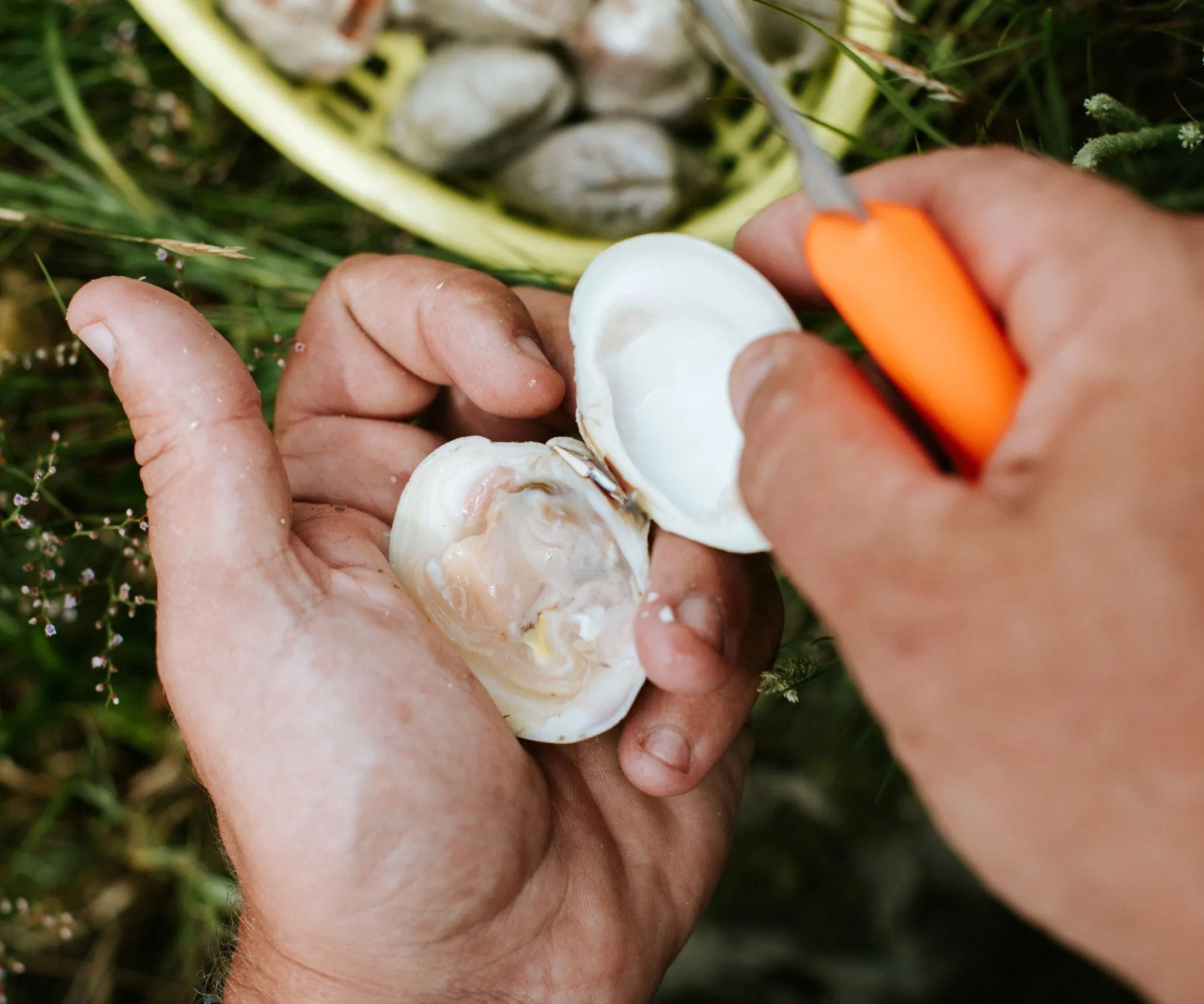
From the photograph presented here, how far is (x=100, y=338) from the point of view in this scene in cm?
93

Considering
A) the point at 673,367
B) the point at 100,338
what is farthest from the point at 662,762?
the point at 100,338

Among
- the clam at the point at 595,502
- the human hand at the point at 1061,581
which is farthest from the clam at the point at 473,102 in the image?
the human hand at the point at 1061,581

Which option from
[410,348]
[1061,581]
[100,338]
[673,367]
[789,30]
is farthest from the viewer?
[789,30]

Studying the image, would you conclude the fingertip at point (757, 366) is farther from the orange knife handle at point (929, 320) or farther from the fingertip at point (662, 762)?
the fingertip at point (662, 762)

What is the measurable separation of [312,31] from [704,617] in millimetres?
1359

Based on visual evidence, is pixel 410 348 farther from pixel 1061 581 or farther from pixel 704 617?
pixel 1061 581

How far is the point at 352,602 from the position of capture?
1.00 m

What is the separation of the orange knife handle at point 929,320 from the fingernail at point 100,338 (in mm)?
666

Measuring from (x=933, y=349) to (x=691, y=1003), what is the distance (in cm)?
147

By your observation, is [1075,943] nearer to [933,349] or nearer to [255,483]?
[933,349]

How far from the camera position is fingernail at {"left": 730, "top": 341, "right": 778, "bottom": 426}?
78 centimetres

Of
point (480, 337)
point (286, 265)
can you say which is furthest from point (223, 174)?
point (480, 337)

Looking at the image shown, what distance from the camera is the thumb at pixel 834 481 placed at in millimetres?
634

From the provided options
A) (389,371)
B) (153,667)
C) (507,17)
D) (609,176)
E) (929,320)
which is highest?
(929,320)
